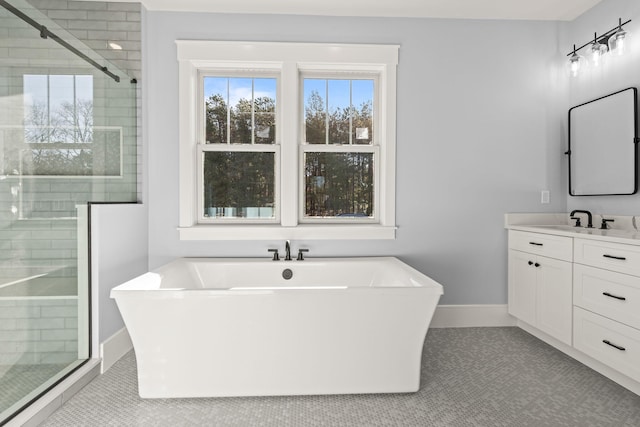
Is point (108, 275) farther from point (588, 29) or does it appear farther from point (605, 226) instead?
point (588, 29)

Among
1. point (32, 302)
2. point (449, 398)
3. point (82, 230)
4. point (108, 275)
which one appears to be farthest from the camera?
point (108, 275)

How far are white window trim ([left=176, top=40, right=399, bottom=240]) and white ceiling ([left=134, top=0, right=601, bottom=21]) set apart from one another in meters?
0.26

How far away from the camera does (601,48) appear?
2641mm

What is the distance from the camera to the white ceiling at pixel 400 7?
279cm

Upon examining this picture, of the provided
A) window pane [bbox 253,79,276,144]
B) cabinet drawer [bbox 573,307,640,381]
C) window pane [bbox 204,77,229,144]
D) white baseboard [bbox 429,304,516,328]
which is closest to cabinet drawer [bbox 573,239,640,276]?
cabinet drawer [bbox 573,307,640,381]

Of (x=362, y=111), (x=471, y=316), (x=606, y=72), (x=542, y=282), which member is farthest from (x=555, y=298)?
(x=362, y=111)

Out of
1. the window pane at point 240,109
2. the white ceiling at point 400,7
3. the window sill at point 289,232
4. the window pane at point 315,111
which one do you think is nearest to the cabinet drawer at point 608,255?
the window sill at point 289,232

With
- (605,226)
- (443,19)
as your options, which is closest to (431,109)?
→ (443,19)

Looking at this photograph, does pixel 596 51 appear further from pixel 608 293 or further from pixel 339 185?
pixel 339 185

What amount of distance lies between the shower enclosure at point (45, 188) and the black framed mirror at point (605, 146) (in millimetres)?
3606

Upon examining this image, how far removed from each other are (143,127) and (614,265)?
3.35 meters

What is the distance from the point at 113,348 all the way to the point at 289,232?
58.7 inches

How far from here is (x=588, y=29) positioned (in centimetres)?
289

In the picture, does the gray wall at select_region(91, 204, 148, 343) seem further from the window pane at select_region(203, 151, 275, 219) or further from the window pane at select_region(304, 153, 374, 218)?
the window pane at select_region(304, 153, 374, 218)
